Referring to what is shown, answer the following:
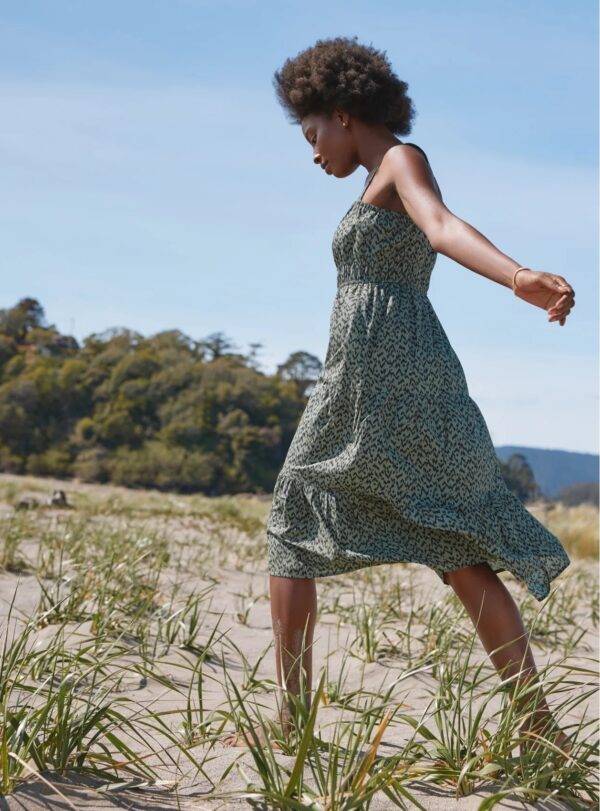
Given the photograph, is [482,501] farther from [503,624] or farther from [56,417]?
[56,417]

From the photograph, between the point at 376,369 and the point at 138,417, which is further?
the point at 138,417

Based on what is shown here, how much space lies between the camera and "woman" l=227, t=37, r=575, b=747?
2426 millimetres

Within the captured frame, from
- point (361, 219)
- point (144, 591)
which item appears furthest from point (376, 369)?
point (144, 591)

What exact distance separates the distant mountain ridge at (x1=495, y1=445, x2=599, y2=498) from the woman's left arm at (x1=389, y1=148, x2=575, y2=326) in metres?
127

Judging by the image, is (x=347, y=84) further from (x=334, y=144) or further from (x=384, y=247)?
(x=384, y=247)

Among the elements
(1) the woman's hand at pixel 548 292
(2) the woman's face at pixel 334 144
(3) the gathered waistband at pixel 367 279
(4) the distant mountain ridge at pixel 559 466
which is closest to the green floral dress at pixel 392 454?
(3) the gathered waistband at pixel 367 279

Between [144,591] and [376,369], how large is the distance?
1.89 metres

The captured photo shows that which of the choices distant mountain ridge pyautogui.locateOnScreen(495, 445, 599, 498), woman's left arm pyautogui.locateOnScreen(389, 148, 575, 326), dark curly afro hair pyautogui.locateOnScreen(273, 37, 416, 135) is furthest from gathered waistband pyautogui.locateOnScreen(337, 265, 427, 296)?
distant mountain ridge pyautogui.locateOnScreen(495, 445, 599, 498)

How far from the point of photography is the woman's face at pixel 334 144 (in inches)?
109

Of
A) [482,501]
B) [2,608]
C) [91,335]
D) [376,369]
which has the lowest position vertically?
[2,608]

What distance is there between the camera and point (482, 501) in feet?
8.14

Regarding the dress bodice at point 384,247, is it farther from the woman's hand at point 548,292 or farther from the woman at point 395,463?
the woman's hand at point 548,292

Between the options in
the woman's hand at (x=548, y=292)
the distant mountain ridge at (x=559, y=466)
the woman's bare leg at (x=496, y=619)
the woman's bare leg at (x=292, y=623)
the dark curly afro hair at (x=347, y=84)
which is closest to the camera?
the woman's hand at (x=548, y=292)

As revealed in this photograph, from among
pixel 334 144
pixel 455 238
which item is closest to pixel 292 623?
pixel 455 238
